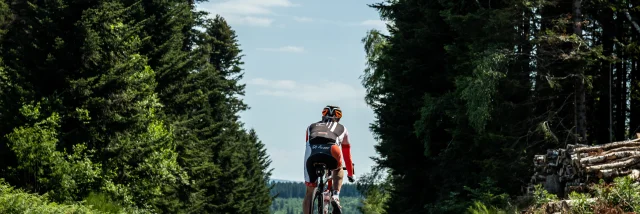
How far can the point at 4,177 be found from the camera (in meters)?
27.4

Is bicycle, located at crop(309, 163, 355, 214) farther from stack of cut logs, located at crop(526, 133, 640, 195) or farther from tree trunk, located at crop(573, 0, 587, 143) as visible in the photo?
tree trunk, located at crop(573, 0, 587, 143)

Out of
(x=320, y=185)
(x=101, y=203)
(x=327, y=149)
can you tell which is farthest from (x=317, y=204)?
(x=101, y=203)

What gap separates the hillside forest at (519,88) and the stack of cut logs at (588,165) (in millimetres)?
2303

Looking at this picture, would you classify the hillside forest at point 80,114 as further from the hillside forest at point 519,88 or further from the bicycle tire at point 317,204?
the bicycle tire at point 317,204

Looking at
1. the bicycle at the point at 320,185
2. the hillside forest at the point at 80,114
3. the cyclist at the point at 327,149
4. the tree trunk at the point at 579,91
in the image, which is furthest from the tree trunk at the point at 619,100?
the bicycle at the point at 320,185

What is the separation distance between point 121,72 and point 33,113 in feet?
11.4

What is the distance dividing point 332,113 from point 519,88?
14248mm

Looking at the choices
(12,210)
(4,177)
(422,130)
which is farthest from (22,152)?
(422,130)

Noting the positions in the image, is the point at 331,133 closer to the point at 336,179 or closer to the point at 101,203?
the point at 336,179

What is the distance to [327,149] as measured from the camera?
13328 millimetres

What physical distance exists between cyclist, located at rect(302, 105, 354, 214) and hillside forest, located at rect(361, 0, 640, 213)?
28.9 ft

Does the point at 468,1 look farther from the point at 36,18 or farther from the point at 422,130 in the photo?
the point at 36,18

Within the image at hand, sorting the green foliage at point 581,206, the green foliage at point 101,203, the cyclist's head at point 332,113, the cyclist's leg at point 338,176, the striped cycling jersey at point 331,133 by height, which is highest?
the cyclist's head at point 332,113

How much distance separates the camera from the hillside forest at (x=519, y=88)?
25312mm
